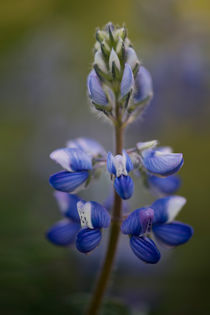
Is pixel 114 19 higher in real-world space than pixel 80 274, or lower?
higher

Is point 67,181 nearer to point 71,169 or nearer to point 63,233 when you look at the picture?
point 71,169

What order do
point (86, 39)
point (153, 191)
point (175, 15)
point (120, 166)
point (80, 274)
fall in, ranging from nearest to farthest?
1. point (120, 166)
2. point (153, 191)
3. point (80, 274)
4. point (175, 15)
5. point (86, 39)

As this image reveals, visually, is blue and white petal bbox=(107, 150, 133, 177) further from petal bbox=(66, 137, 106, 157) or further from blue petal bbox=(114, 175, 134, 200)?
petal bbox=(66, 137, 106, 157)

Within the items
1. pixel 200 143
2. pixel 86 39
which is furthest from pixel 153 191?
pixel 86 39

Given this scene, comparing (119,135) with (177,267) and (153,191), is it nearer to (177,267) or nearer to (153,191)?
(153,191)

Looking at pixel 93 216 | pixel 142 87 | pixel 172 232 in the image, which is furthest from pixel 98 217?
pixel 142 87

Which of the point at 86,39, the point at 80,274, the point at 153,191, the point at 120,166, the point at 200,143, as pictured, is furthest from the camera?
the point at 86,39
